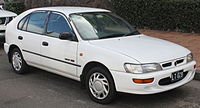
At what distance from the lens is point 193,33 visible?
1041 cm

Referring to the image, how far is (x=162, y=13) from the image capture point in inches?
432

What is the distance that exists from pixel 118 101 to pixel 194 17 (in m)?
6.19

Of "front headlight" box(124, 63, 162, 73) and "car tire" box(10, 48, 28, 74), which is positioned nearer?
"front headlight" box(124, 63, 162, 73)

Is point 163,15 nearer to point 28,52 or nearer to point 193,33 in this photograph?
point 193,33

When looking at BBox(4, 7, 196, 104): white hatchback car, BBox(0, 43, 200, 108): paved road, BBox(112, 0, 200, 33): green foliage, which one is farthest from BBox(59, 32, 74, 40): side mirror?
BBox(112, 0, 200, 33): green foliage

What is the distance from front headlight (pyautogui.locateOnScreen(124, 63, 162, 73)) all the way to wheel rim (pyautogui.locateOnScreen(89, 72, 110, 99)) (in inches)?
18.9

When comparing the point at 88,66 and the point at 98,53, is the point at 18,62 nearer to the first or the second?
the point at 88,66

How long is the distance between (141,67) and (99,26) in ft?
4.79

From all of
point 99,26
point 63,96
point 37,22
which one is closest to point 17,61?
point 37,22

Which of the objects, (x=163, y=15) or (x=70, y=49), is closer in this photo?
(x=70, y=49)

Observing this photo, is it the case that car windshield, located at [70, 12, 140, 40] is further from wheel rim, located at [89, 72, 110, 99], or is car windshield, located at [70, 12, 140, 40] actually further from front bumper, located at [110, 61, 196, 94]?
front bumper, located at [110, 61, 196, 94]

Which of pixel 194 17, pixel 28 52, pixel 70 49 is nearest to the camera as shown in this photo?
pixel 70 49

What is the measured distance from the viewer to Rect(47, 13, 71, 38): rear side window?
18.2ft

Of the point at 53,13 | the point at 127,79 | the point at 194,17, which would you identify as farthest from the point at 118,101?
the point at 194,17
